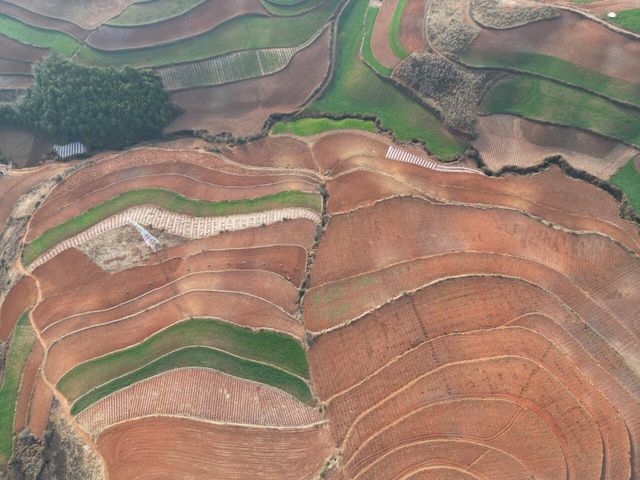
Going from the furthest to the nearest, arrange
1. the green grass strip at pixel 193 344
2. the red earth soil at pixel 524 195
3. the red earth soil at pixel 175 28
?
the red earth soil at pixel 175 28 < the red earth soil at pixel 524 195 < the green grass strip at pixel 193 344

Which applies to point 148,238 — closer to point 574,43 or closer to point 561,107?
point 561,107

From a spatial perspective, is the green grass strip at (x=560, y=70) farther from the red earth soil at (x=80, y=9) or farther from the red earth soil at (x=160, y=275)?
the red earth soil at (x=80, y=9)

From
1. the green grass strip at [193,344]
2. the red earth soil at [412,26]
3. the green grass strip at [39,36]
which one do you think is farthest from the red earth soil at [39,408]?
the red earth soil at [412,26]

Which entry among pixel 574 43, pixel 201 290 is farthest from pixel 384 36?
pixel 201 290

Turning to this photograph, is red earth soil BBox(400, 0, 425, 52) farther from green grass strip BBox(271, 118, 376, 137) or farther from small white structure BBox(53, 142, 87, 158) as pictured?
small white structure BBox(53, 142, 87, 158)

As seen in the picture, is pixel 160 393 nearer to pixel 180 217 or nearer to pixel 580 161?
pixel 180 217

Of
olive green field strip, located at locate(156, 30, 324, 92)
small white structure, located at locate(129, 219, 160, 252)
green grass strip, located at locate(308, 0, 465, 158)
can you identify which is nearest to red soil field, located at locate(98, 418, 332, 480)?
small white structure, located at locate(129, 219, 160, 252)

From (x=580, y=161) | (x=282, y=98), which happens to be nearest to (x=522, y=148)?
(x=580, y=161)
